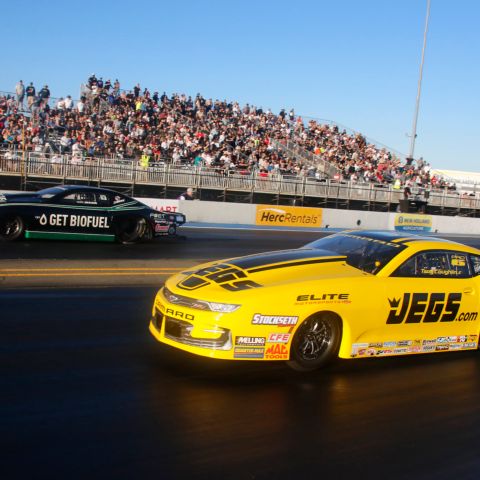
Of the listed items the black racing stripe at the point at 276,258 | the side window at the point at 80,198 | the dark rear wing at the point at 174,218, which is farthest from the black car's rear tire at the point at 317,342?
the dark rear wing at the point at 174,218

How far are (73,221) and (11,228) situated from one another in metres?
1.38

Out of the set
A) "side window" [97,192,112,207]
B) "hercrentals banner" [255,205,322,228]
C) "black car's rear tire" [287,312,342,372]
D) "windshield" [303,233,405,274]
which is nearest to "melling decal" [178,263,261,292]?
"black car's rear tire" [287,312,342,372]

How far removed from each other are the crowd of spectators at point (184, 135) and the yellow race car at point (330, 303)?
59.0 feet

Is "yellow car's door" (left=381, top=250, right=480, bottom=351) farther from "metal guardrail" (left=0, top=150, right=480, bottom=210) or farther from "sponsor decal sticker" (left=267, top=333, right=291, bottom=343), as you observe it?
"metal guardrail" (left=0, top=150, right=480, bottom=210)

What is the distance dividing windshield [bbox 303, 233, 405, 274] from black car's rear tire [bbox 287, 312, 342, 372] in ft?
2.84

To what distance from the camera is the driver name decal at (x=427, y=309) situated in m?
6.04

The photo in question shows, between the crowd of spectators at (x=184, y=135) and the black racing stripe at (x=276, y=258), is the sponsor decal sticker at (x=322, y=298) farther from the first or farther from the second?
the crowd of spectators at (x=184, y=135)

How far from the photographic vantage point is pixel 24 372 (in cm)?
523

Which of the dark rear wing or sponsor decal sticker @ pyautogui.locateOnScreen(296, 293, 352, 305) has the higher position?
sponsor decal sticker @ pyautogui.locateOnScreen(296, 293, 352, 305)

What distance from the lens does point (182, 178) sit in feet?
81.1

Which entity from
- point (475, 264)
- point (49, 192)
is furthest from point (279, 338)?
point (49, 192)

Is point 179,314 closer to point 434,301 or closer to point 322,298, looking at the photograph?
point 322,298

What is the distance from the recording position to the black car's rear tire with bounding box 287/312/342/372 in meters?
5.60

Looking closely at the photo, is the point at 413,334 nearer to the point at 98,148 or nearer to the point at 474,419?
the point at 474,419
